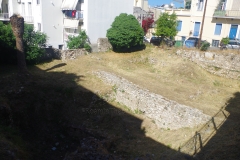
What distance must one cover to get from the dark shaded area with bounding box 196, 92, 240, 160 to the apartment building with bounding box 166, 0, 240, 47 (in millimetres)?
19045

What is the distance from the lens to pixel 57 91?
16.9 m

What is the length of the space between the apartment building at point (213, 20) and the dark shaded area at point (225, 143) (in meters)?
19.0

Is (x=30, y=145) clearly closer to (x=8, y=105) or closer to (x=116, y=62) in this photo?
(x=8, y=105)

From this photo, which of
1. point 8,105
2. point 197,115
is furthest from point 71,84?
point 197,115

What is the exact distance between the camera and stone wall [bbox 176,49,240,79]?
71.9 feet

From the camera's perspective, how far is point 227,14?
1097 inches

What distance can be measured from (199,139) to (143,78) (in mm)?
9876

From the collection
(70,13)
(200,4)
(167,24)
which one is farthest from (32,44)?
(200,4)

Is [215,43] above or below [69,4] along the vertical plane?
below

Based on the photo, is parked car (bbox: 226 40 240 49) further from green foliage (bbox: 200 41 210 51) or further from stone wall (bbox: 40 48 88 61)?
→ stone wall (bbox: 40 48 88 61)

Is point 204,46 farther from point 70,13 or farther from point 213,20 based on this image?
point 70,13

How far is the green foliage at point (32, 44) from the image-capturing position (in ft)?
70.1

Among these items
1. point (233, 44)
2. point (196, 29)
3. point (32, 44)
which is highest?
point (196, 29)

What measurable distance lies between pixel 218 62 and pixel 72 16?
19.0 meters
